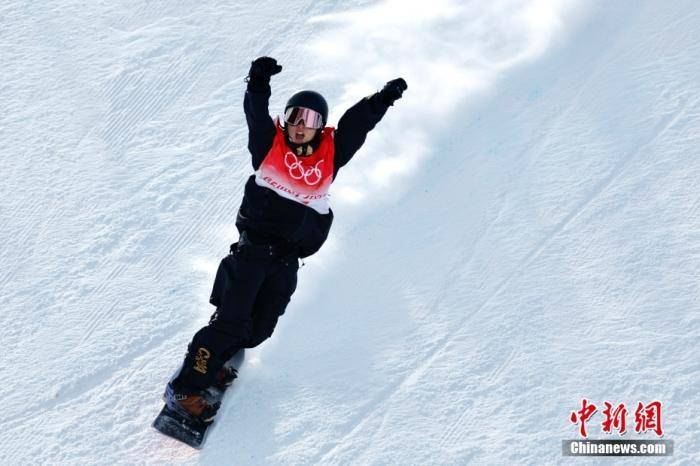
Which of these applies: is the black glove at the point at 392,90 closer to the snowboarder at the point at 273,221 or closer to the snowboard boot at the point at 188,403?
the snowboarder at the point at 273,221

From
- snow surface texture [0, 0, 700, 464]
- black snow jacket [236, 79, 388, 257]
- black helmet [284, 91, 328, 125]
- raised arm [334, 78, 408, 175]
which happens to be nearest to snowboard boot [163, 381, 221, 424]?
snow surface texture [0, 0, 700, 464]

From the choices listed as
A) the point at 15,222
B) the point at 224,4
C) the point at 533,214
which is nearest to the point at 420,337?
the point at 533,214

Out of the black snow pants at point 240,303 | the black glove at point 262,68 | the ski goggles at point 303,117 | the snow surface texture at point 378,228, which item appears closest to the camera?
the black glove at point 262,68

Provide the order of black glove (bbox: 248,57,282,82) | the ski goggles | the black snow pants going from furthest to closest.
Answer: the black snow pants < the ski goggles < black glove (bbox: 248,57,282,82)

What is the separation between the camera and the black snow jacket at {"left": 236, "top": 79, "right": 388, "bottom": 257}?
16.8 feet

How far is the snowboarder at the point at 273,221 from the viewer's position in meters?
5.12

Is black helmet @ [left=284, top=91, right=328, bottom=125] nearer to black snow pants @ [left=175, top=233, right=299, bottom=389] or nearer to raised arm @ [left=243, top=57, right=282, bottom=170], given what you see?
raised arm @ [left=243, top=57, right=282, bottom=170]

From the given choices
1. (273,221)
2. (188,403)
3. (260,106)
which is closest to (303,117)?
(260,106)

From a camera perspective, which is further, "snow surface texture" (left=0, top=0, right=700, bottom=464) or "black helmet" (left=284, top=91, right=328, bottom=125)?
"snow surface texture" (left=0, top=0, right=700, bottom=464)

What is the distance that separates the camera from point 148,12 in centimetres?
743

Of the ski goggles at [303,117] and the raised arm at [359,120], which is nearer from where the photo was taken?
the ski goggles at [303,117]

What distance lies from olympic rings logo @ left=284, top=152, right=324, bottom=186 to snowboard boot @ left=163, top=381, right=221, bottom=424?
4.10ft

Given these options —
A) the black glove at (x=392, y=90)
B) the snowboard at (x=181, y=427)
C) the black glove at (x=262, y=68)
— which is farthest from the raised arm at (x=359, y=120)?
the snowboard at (x=181, y=427)

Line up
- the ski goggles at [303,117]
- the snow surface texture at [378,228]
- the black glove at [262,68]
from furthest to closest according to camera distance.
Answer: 1. the snow surface texture at [378,228]
2. the ski goggles at [303,117]
3. the black glove at [262,68]
